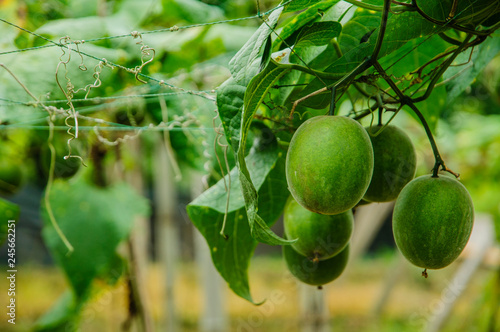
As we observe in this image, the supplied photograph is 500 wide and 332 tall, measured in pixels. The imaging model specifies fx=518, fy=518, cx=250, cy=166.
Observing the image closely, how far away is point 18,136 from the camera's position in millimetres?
1233

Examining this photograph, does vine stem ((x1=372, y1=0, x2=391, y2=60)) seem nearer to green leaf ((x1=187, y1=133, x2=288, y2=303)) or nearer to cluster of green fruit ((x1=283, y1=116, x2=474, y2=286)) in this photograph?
cluster of green fruit ((x1=283, y1=116, x2=474, y2=286))

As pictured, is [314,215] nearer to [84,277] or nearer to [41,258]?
[84,277]

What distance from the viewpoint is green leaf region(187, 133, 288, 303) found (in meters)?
0.58

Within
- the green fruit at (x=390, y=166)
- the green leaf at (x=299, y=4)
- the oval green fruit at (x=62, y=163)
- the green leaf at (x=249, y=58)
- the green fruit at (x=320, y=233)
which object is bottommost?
the green fruit at (x=320, y=233)

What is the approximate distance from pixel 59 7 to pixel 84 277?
25.7 inches

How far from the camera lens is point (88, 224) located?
1.06 metres

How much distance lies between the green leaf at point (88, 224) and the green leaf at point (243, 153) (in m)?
0.65

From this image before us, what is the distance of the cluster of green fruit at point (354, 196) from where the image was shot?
44 centimetres

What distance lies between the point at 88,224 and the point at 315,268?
612 millimetres

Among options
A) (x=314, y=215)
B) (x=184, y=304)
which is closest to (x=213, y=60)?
(x=314, y=215)

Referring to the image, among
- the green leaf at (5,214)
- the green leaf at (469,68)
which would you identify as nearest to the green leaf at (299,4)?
the green leaf at (469,68)

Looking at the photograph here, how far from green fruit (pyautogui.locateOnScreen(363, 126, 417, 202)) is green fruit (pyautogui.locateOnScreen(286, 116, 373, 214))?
0.30 ft

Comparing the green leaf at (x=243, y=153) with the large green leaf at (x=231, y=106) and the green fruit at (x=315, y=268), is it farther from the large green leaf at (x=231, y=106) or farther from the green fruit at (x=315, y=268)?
the green fruit at (x=315, y=268)

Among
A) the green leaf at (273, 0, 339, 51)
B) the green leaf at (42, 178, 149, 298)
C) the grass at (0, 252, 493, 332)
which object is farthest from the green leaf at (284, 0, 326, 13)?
the grass at (0, 252, 493, 332)
